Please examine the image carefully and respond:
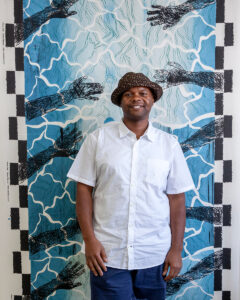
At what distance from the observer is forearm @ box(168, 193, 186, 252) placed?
1353 millimetres

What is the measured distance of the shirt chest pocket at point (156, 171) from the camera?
4.19ft

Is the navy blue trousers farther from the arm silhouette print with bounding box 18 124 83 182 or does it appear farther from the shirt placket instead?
the arm silhouette print with bounding box 18 124 83 182

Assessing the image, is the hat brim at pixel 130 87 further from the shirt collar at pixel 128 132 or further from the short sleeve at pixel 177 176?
the short sleeve at pixel 177 176

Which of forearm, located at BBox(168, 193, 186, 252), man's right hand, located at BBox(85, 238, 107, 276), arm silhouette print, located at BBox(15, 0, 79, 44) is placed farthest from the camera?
arm silhouette print, located at BBox(15, 0, 79, 44)

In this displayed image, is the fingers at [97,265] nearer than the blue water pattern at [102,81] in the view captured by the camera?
Yes

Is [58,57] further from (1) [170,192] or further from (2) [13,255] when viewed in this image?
(2) [13,255]

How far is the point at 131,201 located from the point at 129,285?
1.36 feet

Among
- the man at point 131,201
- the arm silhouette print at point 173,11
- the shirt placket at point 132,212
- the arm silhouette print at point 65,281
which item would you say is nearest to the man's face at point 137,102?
the man at point 131,201

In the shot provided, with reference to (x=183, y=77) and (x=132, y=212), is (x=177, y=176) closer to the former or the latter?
(x=132, y=212)

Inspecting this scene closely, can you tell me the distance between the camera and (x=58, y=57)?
5.37ft

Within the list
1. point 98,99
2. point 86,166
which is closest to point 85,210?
point 86,166

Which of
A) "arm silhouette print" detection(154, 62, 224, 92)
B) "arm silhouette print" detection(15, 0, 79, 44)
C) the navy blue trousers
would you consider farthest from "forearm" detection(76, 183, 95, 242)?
"arm silhouette print" detection(15, 0, 79, 44)

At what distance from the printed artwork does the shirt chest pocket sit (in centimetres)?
43

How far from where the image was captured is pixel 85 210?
1294 millimetres
